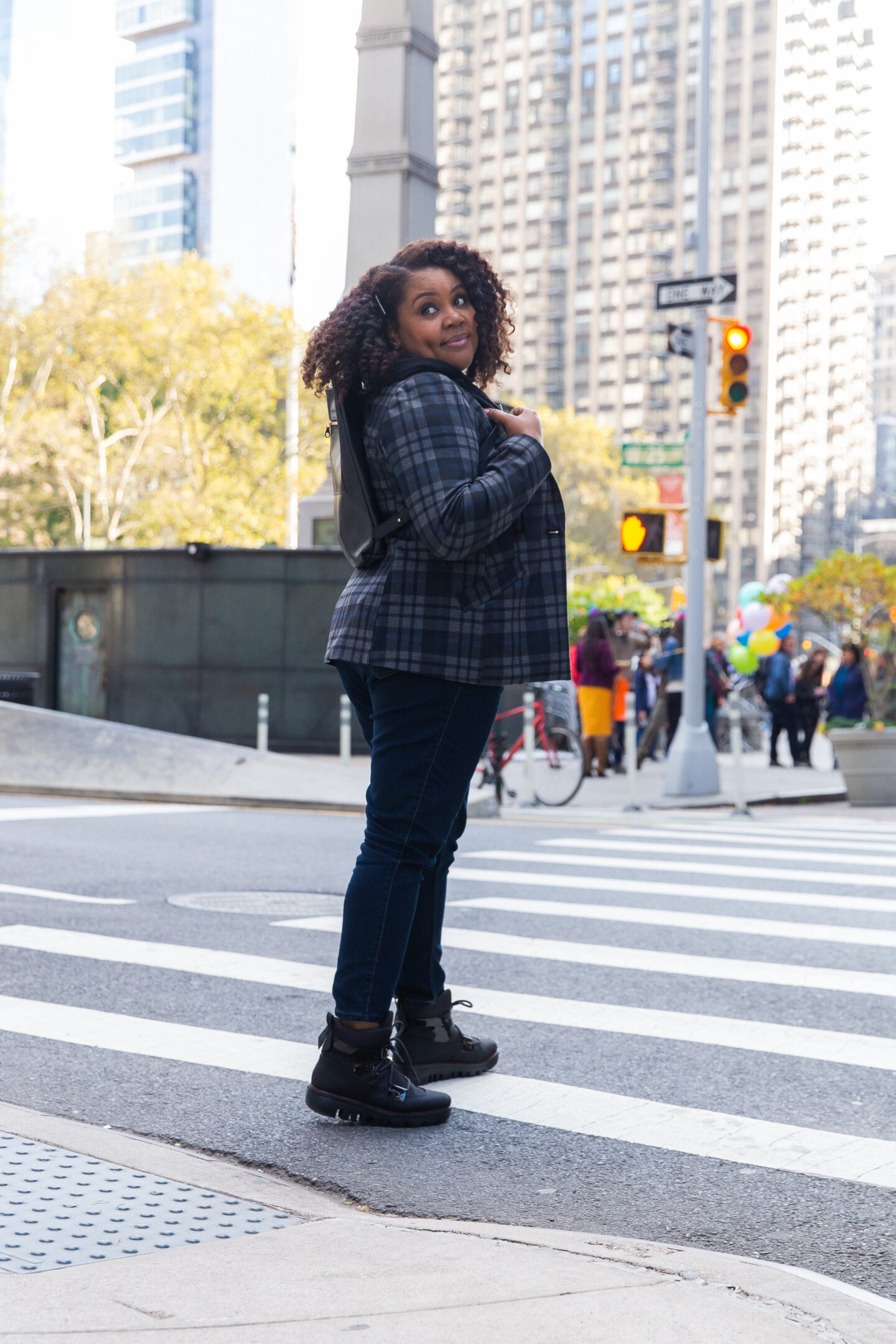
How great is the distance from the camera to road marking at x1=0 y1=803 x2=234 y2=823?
11086 mm

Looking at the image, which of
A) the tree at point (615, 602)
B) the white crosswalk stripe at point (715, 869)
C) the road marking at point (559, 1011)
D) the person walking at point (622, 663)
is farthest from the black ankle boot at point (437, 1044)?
the tree at point (615, 602)

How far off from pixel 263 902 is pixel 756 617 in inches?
741

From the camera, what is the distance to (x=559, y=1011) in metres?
4.92

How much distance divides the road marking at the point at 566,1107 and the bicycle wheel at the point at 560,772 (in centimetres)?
1000

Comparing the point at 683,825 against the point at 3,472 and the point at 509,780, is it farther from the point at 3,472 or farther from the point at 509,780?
the point at 3,472

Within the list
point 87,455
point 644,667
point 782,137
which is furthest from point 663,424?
point 644,667

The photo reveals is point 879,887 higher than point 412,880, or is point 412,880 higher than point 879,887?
point 412,880

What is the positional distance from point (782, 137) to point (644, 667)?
12160 cm

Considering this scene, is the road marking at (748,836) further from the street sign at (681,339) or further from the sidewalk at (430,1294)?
the sidewalk at (430,1294)

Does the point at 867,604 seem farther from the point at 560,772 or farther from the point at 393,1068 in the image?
the point at 393,1068

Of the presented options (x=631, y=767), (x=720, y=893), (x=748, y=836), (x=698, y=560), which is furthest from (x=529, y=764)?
(x=720, y=893)

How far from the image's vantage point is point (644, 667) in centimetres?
2197

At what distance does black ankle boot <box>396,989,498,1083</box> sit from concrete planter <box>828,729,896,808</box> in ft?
38.9

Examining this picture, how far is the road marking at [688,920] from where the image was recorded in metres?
6.42
